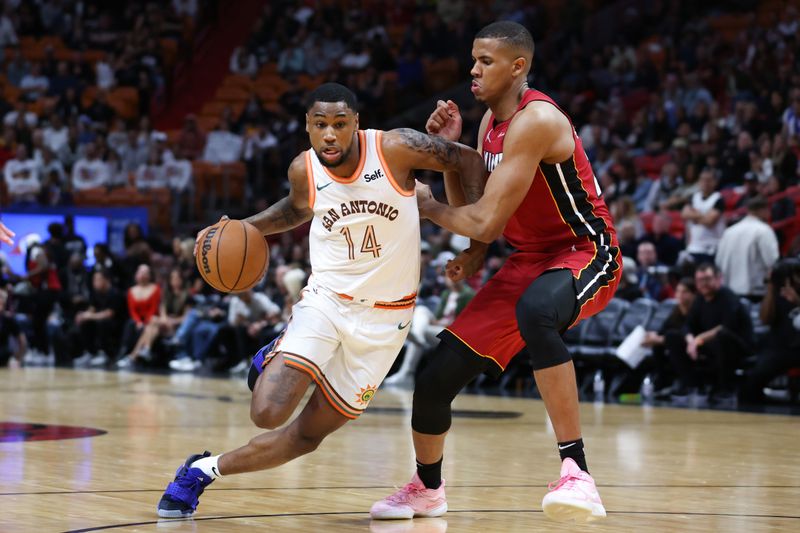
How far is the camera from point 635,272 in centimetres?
1263

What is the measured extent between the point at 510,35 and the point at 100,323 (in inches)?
490

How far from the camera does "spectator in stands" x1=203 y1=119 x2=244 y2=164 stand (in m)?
20.1

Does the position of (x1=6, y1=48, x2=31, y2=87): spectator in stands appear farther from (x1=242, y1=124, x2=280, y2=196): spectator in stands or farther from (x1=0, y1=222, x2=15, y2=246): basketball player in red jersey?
(x1=0, y1=222, x2=15, y2=246): basketball player in red jersey

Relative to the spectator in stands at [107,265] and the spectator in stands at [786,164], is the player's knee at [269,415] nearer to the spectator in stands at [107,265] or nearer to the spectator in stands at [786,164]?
the spectator in stands at [786,164]

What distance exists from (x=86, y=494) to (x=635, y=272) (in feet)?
26.8

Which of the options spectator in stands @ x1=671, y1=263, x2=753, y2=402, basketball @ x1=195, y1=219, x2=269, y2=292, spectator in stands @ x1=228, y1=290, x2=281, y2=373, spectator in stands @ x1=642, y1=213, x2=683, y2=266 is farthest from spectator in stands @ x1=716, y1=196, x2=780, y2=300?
basketball @ x1=195, y1=219, x2=269, y2=292

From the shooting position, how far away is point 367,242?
4969 mm

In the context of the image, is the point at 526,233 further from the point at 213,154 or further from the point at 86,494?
the point at 213,154

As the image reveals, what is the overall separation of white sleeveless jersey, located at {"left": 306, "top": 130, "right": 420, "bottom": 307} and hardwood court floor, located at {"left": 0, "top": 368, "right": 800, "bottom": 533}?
37.5 inches

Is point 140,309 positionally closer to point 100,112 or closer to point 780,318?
point 100,112

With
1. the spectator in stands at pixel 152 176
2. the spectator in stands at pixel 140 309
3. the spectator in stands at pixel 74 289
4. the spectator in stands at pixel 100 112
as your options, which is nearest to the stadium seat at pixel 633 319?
the spectator in stands at pixel 140 309

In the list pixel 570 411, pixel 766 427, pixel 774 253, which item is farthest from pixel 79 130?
pixel 570 411

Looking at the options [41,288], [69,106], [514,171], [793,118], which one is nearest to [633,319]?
[793,118]

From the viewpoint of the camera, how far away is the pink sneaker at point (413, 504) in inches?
198
